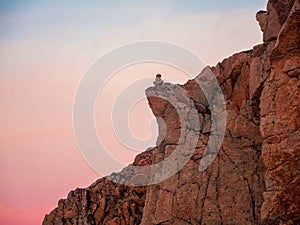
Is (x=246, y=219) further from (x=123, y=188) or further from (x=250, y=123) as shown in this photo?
(x=123, y=188)

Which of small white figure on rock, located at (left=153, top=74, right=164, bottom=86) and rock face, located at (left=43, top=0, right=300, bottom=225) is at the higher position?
small white figure on rock, located at (left=153, top=74, right=164, bottom=86)

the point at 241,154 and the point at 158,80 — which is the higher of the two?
the point at 158,80

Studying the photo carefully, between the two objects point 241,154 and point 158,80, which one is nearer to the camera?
point 241,154

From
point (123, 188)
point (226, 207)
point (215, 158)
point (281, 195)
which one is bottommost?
point (281, 195)

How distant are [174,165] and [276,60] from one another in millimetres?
19596

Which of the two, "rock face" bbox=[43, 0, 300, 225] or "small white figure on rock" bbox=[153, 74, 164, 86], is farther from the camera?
"small white figure on rock" bbox=[153, 74, 164, 86]

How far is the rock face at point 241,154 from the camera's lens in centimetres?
3959

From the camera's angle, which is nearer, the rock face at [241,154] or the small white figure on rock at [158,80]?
the rock face at [241,154]

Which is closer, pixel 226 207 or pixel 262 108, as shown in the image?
pixel 262 108

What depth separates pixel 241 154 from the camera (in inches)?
2127

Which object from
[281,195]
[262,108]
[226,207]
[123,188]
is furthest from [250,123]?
[123,188]

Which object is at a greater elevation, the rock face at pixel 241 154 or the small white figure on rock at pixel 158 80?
the small white figure on rock at pixel 158 80

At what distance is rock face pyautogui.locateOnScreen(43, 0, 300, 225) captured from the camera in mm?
39594

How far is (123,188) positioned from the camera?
74.0 m
